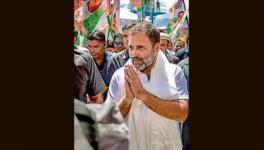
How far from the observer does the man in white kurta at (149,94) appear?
4871 millimetres

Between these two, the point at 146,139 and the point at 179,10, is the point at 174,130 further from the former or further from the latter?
the point at 179,10

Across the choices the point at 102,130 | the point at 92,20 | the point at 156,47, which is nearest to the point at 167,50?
the point at 156,47

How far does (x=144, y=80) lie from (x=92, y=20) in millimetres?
805

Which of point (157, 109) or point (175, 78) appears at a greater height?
point (175, 78)

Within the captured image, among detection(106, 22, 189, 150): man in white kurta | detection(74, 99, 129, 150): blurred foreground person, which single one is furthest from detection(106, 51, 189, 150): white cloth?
detection(74, 99, 129, 150): blurred foreground person

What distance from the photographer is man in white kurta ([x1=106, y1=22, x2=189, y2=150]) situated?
487 cm

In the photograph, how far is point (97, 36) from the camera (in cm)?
488

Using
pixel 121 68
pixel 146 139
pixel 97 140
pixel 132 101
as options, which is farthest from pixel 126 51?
pixel 97 140

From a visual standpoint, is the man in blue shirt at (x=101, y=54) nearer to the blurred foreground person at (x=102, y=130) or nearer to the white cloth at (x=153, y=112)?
the white cloth at (x=153, y=112)

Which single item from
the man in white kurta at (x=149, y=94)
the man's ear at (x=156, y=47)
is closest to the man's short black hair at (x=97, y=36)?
the man in white kurta at (x=149, y=94)

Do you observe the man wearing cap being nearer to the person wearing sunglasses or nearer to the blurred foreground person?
the person wearing sunglasses

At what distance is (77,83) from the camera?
15.6 feet

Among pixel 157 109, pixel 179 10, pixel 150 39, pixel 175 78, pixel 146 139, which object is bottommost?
pixel 146 139

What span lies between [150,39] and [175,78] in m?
0.48
